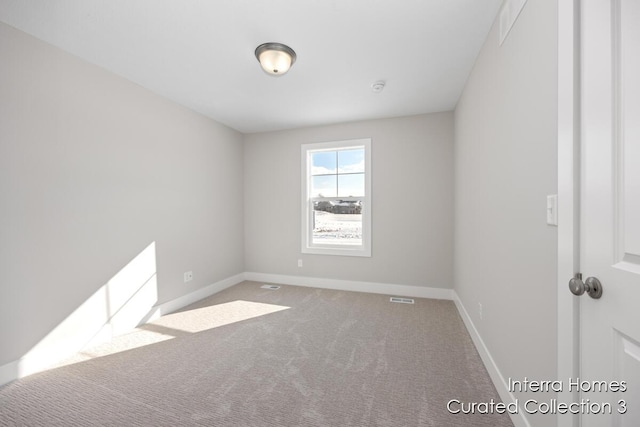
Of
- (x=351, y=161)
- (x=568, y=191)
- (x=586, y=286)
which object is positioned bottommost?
(x=586, y=286)

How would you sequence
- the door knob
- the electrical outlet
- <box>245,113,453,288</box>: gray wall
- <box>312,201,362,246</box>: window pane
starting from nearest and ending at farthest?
the door knob → the electrical outlet → <box>245,113,453,288</box>: gray wall → <box>312,201,362,246</box>: window pane

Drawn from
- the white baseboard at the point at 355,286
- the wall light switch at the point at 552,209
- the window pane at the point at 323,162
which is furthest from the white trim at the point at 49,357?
the wall light switch at the point at 552,209

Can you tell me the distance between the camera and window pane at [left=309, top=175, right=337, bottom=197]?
396cm

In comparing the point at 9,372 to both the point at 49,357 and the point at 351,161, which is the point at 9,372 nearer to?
the point at 49,357

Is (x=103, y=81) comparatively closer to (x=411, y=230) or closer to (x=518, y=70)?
(x=518, y=70)

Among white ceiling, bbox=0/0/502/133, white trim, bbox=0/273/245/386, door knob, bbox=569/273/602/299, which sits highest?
white ceiling, bbox=0/0/502/133

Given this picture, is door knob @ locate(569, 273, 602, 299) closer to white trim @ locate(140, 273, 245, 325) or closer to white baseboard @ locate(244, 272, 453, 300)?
white baseboard @ locate(244, 272, 453, 300)

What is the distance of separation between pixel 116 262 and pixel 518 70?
3.56 m

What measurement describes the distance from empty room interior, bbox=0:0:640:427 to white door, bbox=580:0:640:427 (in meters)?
0.01

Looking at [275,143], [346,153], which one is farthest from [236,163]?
[346,153]

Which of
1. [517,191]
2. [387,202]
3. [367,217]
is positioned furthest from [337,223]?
[517,191]

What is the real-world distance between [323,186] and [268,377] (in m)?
2.80

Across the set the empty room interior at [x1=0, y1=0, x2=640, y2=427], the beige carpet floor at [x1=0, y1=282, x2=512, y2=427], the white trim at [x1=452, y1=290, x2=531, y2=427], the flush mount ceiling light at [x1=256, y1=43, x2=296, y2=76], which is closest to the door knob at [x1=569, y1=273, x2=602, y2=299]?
the empty room interior at [x1=0, y1=0, x2=640, y2=427]

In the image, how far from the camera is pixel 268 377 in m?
1.80
